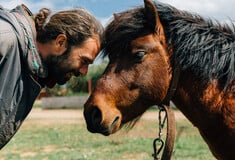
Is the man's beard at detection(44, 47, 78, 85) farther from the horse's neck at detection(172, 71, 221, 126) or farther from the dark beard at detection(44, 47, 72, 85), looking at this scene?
the horse's neck at detection(172, 71, 221, 126)

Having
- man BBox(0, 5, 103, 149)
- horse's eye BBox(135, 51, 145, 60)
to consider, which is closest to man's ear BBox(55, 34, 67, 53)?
man BBox(0, 5, 103, 149)

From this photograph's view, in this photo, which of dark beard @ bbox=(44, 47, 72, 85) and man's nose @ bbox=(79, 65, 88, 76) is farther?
man's nose @ bbox=(79, 65, 88, 76)

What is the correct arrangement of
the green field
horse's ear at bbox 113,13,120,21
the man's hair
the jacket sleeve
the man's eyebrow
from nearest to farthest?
1. the jacket sleeve
2. the man's hair
3. the man's eyebrow
4. horse's ear at bbox 113,13,120,21
5. the green field

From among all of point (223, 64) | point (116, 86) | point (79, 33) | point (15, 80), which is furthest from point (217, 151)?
point (15, 80)

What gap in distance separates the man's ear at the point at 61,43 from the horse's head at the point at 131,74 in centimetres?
52

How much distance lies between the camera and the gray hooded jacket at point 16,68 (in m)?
2.39

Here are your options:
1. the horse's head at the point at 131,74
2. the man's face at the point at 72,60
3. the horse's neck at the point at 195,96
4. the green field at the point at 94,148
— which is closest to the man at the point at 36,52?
the man's face at the point at 72,60

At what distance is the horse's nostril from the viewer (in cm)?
300

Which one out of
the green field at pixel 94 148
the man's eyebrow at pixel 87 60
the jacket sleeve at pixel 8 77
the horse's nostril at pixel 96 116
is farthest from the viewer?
the green field at pixel 94 148

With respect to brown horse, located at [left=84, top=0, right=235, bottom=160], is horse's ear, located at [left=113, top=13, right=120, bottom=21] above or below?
above

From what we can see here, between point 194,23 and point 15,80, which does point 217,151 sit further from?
point 15,80

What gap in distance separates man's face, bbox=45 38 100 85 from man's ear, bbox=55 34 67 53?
0.11ft

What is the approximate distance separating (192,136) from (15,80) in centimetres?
938

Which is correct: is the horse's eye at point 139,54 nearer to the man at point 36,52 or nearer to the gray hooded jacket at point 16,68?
the man at point 36,52
